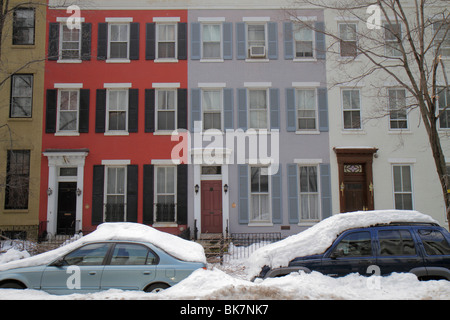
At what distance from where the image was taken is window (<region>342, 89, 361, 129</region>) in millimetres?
16969

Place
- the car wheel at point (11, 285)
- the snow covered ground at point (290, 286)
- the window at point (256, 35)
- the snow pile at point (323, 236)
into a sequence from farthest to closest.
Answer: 1. the window at point (256, 35)
2. the snow pile at point (323, 236)
3. the car wheel at point (11, 285)
4. the snow covered ground at point (290, 286)

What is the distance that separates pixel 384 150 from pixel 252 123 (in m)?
5.99

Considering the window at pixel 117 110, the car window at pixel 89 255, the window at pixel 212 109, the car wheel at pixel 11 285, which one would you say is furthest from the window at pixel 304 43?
the car wheel at pixel 11 285

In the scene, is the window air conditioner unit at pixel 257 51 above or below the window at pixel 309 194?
above

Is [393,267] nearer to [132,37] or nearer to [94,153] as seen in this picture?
[94,153]

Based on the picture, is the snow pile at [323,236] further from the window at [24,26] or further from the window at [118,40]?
the window at [24,26]

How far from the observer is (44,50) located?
55.6 ft

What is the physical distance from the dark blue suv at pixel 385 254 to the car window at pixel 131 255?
244 centimetres

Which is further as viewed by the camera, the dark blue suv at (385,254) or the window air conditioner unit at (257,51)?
the window air conditioner unit at (257,51)

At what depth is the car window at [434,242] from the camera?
24.6ft

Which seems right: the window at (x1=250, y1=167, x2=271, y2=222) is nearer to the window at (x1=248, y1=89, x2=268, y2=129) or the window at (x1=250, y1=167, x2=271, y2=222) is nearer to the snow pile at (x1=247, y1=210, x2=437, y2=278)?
the window at (x1=248, y1=89, x2=268, y2=129)

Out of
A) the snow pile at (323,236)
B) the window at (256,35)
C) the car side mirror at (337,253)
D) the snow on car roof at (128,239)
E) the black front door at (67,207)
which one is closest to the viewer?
the snow on car roof at (128,239)

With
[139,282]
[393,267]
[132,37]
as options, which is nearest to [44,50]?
[132,37]

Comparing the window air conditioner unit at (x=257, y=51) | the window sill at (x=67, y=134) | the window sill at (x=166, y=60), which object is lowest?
the window sill at (x=67, y=134)
